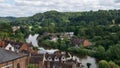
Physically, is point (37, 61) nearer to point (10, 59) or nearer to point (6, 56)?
point (10, 59)

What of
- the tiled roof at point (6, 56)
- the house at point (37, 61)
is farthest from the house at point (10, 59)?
the house at point (37, 61)

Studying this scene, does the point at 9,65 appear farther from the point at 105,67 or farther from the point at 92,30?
the point at 92,30

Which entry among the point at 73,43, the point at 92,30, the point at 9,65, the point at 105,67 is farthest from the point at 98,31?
the point at 9,65

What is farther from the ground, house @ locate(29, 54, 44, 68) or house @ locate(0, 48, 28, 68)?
house @ locate(0, 48, 28, 68)

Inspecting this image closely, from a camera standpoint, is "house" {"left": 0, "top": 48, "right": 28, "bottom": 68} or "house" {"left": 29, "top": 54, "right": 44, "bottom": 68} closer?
"house" {"left": 0, "top": 48, "right": 28, "bottom": 68}

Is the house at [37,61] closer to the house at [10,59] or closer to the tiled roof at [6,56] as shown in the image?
the house at [10,59]

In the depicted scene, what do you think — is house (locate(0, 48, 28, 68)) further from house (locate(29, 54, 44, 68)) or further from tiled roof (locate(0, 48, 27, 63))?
house (locate(29, 54, 44, 68))

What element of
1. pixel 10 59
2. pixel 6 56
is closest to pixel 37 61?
pixel 10 59

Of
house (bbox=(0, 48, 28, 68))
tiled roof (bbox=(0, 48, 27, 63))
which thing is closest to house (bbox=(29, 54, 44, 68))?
house (bbox=(0, 48, 28, 68))
